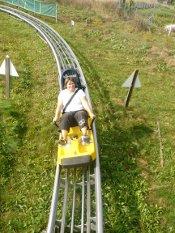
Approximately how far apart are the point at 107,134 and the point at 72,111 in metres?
2.22

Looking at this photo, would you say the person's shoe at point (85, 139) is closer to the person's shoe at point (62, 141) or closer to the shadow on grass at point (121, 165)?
the person's shoe at point (62, 141)

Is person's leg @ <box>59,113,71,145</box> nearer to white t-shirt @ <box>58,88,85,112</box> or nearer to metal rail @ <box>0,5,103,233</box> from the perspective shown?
white t-shirt @ <box>58,88,85,112</box>

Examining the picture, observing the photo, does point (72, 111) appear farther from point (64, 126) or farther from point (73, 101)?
point (64, 126)

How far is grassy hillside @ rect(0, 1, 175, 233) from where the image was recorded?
641 cm

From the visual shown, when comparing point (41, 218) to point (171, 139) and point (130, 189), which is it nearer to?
point (130, 189)

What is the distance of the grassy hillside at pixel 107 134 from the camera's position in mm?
6406

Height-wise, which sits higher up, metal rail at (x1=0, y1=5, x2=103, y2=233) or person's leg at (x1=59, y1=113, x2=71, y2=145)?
person's leg at (x1=59, y1=113, x2=71, y2=145)

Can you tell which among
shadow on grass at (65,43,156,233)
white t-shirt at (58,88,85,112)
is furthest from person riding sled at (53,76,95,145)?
shadow on grass at (65,43,156,233)

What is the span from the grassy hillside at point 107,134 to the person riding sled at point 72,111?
1171mm

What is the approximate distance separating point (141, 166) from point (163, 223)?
1816 mm

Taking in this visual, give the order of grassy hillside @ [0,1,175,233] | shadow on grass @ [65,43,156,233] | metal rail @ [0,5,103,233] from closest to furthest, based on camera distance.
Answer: metal rail @ [0,5,103,233] < shadow on grass @ [65,43,156,233] < grassy hillside @ [0,1,175,233]

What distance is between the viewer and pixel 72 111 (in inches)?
278

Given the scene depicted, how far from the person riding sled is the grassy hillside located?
1171 mm

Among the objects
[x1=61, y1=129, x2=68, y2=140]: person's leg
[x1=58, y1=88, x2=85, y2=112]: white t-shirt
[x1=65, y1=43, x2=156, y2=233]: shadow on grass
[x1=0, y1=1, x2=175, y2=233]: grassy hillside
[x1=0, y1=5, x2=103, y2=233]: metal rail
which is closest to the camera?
[x1=0, y1=5, x2=103, y2=233]: metal rail
